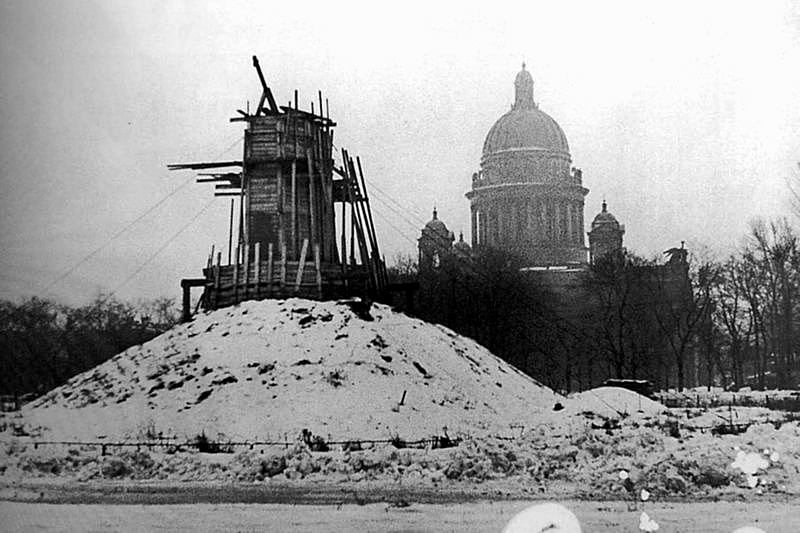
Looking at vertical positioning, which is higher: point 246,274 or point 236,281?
point 246,274

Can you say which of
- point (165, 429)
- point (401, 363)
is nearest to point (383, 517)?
Answer: point (165, 429)

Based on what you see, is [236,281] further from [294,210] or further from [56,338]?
[56,338]

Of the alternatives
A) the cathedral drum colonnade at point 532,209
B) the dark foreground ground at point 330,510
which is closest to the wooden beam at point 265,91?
the dark foreground ground at point 330,510

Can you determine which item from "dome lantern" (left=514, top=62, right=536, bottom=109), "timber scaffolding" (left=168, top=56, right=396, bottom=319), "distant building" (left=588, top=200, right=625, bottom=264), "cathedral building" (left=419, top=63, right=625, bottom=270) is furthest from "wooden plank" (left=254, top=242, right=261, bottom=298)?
"distant building" (left=588, top=200, right=625, bottom=264)

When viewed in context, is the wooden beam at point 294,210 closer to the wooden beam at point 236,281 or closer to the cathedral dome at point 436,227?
the wooden beam at point 236,281

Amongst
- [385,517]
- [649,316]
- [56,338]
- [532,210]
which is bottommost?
[385,517]

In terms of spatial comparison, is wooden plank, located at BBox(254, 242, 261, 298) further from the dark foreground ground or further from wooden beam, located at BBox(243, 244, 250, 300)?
the dark foreground ground

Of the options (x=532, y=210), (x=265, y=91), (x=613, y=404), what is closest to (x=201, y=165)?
(x=265, y=91)
